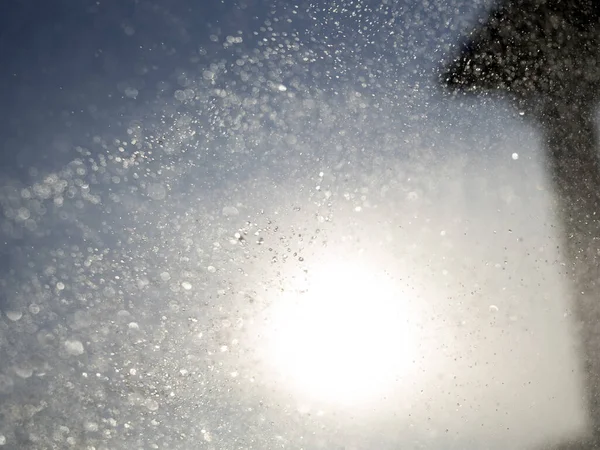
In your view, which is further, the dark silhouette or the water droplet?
the dark silhouette

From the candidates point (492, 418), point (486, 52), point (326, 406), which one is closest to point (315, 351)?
point (326, 406)

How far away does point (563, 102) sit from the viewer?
2.24 feet

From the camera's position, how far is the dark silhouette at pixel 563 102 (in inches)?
25.5

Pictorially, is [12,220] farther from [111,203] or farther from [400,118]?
[400,118]

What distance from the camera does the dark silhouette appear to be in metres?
0.65

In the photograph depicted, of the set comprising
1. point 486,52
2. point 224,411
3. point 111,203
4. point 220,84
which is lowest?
point 224,411

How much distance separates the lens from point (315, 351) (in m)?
0.53

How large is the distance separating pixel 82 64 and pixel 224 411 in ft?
0.93

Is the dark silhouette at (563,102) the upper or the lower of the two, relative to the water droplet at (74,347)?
upper

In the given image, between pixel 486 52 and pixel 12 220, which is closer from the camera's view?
pixel 12 220

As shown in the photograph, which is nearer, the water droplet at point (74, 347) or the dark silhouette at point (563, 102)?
the water droplet at point (74, 347)

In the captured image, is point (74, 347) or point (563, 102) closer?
point (74, 347)

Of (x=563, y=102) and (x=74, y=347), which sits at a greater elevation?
(x=563, y=102)

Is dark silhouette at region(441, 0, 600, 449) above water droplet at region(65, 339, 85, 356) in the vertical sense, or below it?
above
